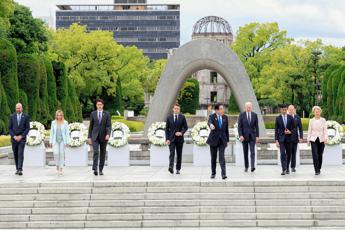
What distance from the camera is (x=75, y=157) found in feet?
54.8

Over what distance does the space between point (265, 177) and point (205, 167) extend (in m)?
3.21

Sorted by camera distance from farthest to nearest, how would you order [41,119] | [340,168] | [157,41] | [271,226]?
[157,41]
[41,119]
[340,168]
[271,226]

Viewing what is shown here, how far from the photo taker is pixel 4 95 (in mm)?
28094

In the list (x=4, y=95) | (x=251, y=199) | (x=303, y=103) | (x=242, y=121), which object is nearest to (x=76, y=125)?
(x=242, y=121)

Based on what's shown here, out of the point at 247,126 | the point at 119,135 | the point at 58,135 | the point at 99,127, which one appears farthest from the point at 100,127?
the point at 119,135

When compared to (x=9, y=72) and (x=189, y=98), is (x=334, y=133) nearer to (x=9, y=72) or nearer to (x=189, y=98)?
(x=9, y=72)

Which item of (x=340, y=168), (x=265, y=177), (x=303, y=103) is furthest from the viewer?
(x=303, y=103)

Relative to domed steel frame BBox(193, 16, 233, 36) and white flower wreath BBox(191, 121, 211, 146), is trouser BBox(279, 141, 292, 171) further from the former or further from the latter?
domed steel frame BBox(193, 16, 233, 36)

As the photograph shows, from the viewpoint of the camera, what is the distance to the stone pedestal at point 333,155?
54.2 feet

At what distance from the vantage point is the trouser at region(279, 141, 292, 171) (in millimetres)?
13367

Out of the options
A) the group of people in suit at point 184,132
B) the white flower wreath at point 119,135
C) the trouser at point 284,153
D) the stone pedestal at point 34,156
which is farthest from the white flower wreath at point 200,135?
the stone pedestal at point 34,156

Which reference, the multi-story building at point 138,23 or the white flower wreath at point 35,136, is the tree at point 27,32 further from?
the multi-story building at point 138,23

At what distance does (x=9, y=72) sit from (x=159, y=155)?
15315 millimetres

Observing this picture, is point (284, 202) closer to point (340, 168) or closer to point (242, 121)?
point (242, 121)
